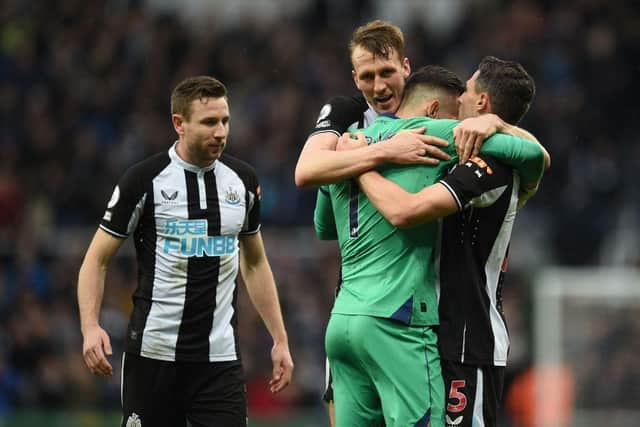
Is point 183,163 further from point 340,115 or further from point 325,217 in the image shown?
point 340,115

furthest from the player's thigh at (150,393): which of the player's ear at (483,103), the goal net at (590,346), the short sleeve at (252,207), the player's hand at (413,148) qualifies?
the goal net at (590,346)

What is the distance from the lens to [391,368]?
191 inches

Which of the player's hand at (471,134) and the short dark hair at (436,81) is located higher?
the short dark hair at (436,81)

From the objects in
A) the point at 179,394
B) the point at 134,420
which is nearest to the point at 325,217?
the point at 179,394

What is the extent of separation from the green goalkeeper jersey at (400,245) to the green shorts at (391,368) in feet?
0.18

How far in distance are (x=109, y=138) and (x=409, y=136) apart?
11.0m

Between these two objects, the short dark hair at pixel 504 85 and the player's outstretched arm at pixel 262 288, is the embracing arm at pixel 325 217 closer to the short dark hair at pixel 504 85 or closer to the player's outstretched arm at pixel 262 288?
the player's outstretched arm at pixel 262 288

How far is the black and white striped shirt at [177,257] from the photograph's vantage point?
6004 millimetres

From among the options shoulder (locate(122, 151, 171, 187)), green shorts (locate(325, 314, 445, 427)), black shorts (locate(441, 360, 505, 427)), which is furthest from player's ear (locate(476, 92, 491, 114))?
shoulder (locate(122, 151, 171, 187))

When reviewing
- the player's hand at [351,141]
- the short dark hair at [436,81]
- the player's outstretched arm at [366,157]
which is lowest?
the player's outstretched arm at [366,157]

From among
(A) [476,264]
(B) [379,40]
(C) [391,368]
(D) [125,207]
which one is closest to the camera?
(C) [391,368]

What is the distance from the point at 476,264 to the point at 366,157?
642 millimetres

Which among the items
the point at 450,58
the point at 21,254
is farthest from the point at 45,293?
the point at 450,58

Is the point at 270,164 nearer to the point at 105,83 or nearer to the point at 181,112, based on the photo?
the point at 105,83
